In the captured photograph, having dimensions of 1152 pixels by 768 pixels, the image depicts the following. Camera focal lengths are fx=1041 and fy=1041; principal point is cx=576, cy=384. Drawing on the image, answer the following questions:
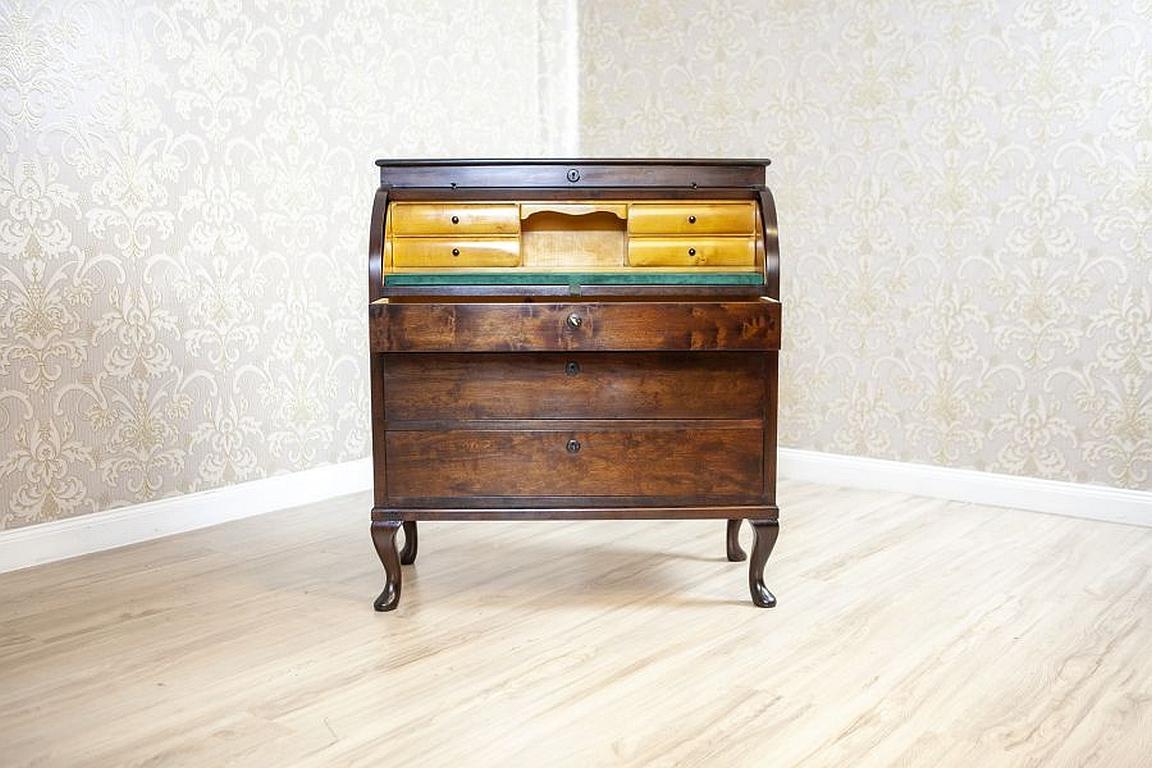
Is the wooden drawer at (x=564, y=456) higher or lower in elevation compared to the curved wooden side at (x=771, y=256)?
lower

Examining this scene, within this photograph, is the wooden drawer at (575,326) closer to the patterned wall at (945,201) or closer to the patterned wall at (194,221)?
the patterned wall at (194,221)

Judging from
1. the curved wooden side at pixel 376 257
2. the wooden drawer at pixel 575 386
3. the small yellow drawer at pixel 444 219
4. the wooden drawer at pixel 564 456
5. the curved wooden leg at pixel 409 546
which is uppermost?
the small yellow drawer at pixel 444 219

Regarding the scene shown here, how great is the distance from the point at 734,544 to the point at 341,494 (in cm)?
146

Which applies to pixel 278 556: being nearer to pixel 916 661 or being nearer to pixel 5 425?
pixel 5 425

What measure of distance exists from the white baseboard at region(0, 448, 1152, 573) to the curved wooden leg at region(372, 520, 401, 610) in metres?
0.98

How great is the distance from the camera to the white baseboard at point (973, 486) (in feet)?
10.4

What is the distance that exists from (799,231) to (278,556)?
2132mm

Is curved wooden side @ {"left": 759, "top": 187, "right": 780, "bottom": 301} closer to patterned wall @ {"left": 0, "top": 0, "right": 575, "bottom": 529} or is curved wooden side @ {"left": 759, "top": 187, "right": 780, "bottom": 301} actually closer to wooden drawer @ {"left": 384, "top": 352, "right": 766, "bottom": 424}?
wooden drawer @ {"left": 384, "top": 352, "right": 766, "bottom": 424}

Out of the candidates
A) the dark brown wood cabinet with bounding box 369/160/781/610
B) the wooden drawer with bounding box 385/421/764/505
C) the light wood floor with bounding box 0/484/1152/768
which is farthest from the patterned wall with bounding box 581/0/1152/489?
the wooden drawer with bounding box 385/421/764/505

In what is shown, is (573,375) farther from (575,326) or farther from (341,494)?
(341,494)

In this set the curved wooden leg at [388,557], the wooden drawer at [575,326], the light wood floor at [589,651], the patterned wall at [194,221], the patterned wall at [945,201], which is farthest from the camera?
the patterned wall at [945,201]

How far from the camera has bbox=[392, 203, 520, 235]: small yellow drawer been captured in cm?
→ 241

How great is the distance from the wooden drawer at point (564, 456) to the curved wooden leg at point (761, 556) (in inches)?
6.5

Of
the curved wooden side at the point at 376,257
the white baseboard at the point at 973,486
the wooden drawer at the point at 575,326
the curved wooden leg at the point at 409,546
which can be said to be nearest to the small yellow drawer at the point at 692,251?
the wooden drawer at the point at 575,326
